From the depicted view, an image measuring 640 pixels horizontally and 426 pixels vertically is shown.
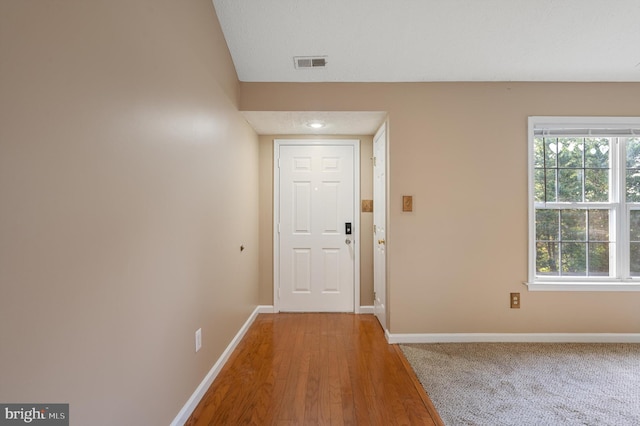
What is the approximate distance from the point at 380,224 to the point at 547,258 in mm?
1560

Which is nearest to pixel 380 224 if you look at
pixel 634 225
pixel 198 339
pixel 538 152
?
pixel 538 152

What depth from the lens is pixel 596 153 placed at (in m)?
2.73

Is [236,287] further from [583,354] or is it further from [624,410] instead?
[583,354]

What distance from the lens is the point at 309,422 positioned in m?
1.64

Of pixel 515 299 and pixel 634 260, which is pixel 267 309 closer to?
pixel 515 299

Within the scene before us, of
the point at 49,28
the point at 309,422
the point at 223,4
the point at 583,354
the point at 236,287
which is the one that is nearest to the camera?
the point at 49,28

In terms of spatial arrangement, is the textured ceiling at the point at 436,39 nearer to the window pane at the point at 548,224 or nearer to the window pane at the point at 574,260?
the window pane at the point at 548,224

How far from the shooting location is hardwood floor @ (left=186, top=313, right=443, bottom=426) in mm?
1688

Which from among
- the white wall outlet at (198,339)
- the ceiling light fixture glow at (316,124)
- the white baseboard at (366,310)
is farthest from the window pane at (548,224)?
the white wall outlet at (198,339)

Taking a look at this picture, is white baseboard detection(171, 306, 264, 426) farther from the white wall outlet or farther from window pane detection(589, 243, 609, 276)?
window pane detection(589, 243, 609, 276)

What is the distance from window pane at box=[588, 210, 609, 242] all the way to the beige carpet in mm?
946

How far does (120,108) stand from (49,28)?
12.5 inches

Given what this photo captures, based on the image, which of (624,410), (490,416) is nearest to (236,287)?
(490,416)

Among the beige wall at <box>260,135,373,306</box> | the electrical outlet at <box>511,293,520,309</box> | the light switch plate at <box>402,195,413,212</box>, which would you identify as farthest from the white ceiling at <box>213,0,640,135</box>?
the electrical outlet at <box>511,293,520,309</box>
